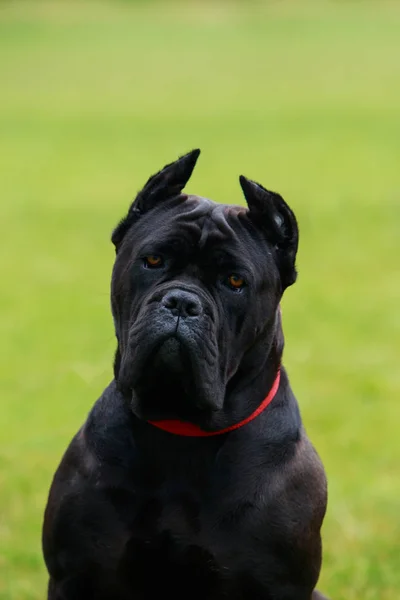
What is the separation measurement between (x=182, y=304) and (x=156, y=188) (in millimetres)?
544

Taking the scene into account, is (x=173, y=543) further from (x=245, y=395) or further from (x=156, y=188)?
(x=156, y=188)

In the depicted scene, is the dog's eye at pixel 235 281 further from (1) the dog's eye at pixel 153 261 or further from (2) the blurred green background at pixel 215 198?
(2) the blurred green background at pixel 215 198

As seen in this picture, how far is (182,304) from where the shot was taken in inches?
135

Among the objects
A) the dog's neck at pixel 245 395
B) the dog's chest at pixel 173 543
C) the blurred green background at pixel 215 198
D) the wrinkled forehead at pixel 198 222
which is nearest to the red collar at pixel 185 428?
the dog's neck at pixel 245 395

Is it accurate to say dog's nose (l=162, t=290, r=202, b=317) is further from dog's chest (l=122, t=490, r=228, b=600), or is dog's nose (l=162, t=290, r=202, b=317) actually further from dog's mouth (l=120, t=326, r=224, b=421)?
dog's chest (l=122, t=490, r=228, b=600)

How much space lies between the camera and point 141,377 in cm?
357

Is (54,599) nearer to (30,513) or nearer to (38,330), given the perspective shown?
(30,513)

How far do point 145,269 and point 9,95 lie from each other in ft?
83.5

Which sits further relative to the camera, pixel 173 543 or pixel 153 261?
pixel 173 543

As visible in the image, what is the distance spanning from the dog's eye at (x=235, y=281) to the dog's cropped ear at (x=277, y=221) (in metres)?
0.21

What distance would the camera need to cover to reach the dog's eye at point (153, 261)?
143 inches

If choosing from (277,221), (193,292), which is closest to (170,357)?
(193,292)

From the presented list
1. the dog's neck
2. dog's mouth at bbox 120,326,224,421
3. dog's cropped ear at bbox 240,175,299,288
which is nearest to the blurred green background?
the dog's neck

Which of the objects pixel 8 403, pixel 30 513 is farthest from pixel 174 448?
pixel 8 403
